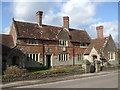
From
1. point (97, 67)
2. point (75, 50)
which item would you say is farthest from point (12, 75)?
point (75, 50)

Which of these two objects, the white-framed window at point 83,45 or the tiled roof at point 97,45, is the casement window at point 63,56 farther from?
the tiled roof at point 97,45

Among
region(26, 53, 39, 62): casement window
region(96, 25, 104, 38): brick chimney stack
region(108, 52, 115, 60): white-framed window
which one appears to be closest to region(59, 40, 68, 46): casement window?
region(26, 53, 39, 62): casement window

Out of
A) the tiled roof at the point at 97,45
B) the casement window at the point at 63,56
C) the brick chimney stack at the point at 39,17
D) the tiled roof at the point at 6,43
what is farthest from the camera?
the tiled roof at the point at 97,45

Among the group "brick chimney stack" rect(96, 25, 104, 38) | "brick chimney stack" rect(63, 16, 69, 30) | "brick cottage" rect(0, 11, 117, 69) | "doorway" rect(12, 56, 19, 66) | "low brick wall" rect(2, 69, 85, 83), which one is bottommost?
"low brick wall" rect(2, 69, 85, 83)

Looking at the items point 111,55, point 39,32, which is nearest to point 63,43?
point 39,32

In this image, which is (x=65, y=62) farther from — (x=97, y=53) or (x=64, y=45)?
(x=97, y=53)

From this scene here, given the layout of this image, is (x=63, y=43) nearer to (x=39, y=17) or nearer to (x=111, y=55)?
(x=39, y=17)

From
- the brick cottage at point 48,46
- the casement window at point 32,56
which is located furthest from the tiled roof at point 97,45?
the casement window at point 32,56

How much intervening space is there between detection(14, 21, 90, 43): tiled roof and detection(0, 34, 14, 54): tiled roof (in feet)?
7.84

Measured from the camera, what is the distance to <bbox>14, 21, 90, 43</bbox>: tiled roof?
26.7 metres

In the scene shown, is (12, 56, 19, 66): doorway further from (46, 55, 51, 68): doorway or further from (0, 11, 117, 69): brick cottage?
(46, 55, 51, 68): doorway

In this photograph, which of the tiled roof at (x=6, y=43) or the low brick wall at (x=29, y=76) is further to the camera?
the tiled roof at (x=6, y=43)

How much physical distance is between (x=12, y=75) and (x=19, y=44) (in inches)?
428

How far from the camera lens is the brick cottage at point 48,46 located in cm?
2520
